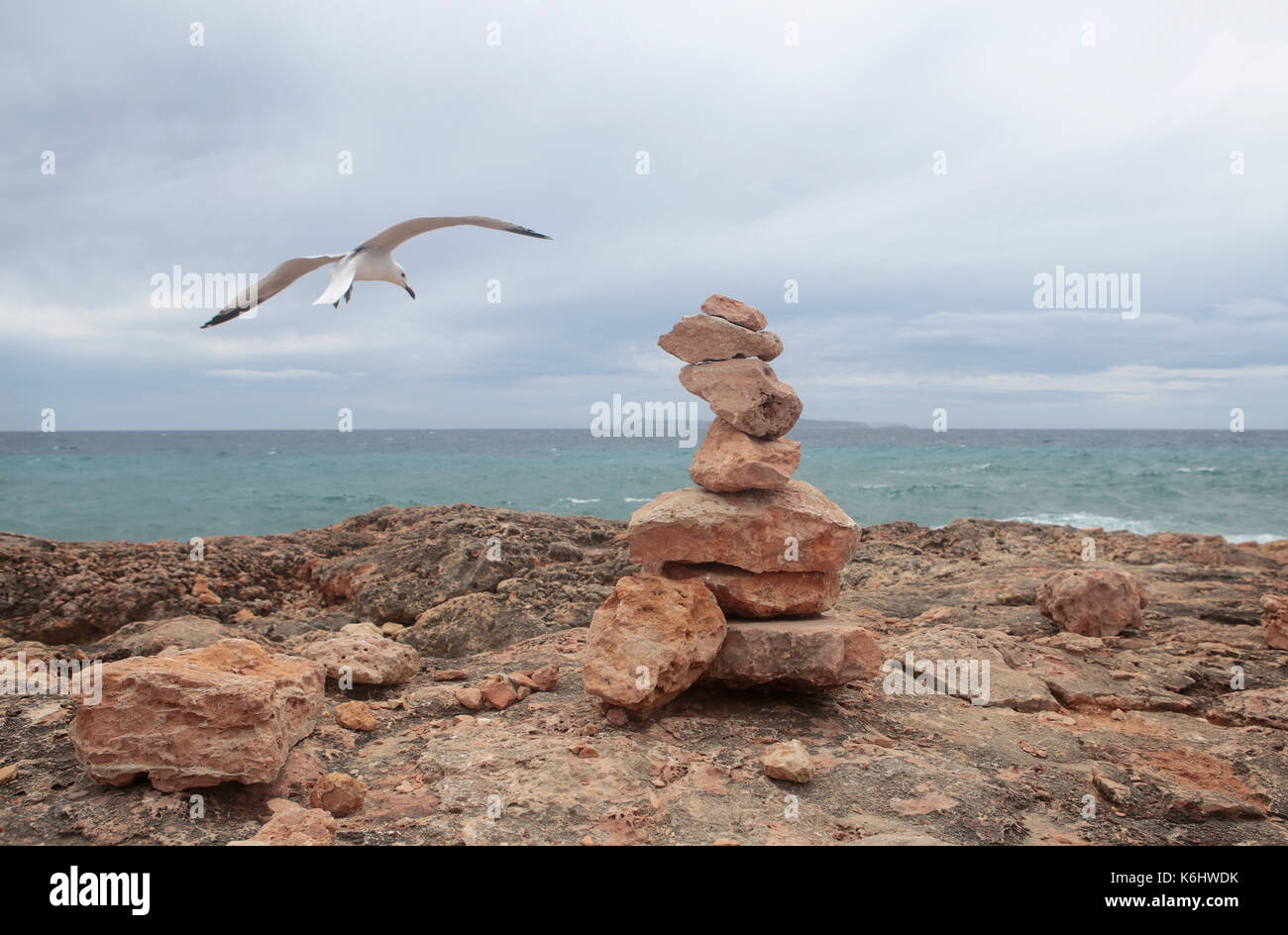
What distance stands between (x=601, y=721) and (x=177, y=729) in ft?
8.06

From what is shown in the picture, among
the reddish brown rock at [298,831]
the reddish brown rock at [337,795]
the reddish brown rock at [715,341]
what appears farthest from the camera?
the reddish brown rock at [715,341]

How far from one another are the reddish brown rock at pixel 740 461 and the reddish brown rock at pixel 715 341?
55 cm

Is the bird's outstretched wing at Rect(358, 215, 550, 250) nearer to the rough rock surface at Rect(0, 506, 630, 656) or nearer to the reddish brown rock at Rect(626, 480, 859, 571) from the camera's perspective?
the reddish brown rock at Rect(626, 480, 859, 571)

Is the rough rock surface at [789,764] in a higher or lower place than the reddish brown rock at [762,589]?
lower

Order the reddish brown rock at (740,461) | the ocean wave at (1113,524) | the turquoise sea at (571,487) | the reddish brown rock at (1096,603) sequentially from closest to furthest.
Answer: the reddish brown rock at (740,461), the reddish brown rock at (1096,603), the ocean wave at (1113,524), the turquoise sea at (571,487)

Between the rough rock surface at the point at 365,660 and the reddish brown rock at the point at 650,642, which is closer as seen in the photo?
the reddish brown rock at the point at 650,642

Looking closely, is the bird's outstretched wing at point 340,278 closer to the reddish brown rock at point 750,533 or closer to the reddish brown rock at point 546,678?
the reddish brown rock at point 750,533

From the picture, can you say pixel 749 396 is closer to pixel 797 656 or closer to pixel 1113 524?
pixel 797 656

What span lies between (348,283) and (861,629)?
4191mm

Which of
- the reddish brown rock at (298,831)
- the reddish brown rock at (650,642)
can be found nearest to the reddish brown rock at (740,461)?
the reddish brown rock at (650,642)

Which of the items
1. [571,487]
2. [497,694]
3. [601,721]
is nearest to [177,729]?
[497,694]

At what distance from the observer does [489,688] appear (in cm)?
539

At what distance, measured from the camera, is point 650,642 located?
484 centimetres

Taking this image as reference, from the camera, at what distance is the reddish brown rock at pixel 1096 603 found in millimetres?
7383
